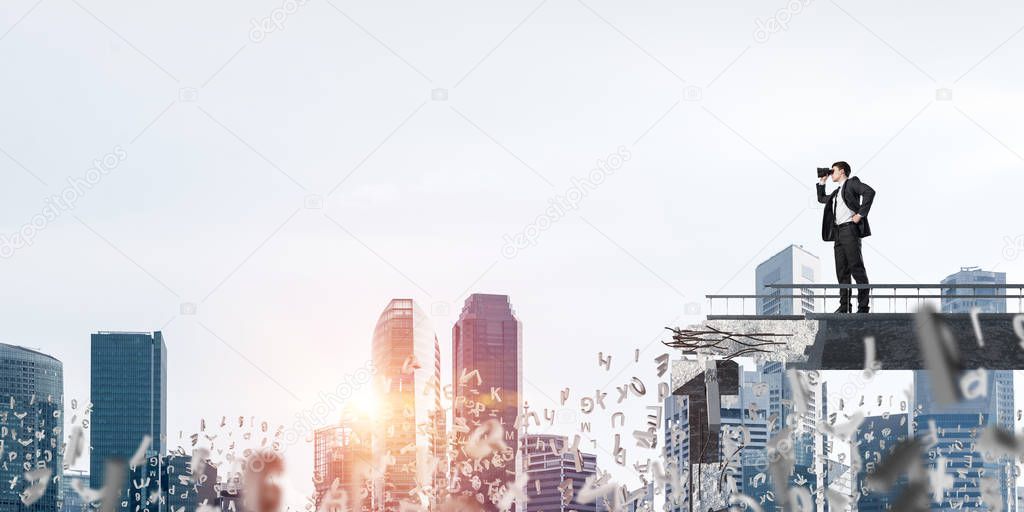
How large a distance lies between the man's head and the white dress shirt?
0.09 metres

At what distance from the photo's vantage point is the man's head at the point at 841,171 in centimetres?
2130

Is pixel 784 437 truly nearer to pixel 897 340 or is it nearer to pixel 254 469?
pixel 897 340

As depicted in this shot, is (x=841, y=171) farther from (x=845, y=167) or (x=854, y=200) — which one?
(x=854, y=200)

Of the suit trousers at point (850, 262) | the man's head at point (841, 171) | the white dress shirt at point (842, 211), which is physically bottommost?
the suit trousers at point (850, 262)

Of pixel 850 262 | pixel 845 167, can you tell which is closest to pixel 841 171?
pixel 845 167

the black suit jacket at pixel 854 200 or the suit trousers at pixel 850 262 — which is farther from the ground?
the black suit jacket at pixel 854 200

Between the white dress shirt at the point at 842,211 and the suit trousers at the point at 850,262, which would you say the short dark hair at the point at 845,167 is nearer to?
the white dress shirt at the point at 842,211

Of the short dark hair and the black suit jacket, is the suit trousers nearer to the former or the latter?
the black suit jacket

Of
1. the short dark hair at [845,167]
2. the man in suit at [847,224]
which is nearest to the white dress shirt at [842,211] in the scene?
the man in suit at [847,224]

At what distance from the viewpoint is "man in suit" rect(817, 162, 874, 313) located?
21.3 m

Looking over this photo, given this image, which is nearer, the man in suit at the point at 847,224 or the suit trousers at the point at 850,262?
the man in suit at the point at 847,224

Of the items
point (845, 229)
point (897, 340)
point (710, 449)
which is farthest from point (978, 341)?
point (710, 449)

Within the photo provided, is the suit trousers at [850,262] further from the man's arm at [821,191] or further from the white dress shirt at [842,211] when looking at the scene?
the man's arm at [821,191]

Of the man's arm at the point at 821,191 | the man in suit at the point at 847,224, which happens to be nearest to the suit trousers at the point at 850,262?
the man in suit at the point at 847,224
